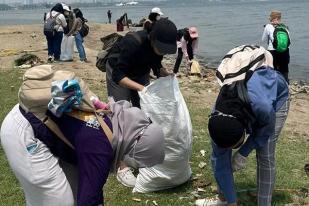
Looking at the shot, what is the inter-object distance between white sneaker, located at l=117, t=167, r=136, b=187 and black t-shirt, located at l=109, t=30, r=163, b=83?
95 cm

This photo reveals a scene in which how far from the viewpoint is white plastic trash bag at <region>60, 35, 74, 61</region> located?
1390 centimetres

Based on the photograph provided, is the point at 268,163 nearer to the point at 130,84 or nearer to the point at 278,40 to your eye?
the point at 130,84

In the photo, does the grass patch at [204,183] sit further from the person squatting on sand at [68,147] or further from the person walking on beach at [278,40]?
the person walking on beach at [278,40]

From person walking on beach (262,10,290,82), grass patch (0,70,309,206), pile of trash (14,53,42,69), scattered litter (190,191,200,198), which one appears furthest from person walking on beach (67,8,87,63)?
scattered litter (190,191,200,198)

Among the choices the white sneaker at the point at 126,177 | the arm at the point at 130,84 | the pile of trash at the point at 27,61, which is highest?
the arm at the point at 130,84

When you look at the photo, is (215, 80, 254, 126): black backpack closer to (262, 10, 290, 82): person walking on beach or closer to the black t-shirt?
the black t-shirt

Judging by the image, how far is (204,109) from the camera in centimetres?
864

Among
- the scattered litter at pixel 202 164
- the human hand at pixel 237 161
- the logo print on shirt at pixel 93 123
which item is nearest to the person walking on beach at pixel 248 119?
the human hand at pixel 237 161

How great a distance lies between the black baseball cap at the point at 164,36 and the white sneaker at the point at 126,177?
1442mm

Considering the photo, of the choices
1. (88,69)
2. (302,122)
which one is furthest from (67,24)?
(302,122)

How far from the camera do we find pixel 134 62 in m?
4.45

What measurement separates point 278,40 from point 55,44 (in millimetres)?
6781

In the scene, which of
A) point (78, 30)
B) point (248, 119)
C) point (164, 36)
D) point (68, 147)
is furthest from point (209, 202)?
point (78, 30)

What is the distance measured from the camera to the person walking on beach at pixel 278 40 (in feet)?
31.5
